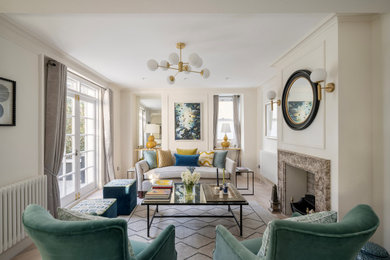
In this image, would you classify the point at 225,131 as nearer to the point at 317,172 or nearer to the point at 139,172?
the point at 139,172

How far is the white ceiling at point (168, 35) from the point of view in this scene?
2.11m

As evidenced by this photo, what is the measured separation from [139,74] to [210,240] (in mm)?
3291

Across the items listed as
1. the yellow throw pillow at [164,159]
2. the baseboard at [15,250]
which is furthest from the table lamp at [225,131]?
the baseboard at [15,250]

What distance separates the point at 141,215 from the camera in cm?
310

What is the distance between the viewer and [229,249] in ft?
4.46

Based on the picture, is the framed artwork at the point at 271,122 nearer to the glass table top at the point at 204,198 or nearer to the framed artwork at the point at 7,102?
the glass table top at the point at 204,198

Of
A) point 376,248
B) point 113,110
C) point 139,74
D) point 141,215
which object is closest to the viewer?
point 376,248

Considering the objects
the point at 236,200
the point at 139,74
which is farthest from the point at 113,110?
the point at 236,200

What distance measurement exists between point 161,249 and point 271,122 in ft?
13.5

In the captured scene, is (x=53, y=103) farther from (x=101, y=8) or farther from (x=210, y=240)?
(x=210, y=240)

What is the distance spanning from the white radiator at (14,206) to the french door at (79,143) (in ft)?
3.20

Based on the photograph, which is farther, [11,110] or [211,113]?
[211,113]

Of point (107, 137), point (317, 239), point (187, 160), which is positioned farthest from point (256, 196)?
point (107, 137)

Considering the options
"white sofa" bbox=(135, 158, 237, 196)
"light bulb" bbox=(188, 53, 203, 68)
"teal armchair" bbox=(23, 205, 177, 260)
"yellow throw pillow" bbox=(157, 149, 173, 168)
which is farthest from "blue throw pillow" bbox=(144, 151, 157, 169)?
"teal armchair" bbox=(23, 205, 177, 260)
